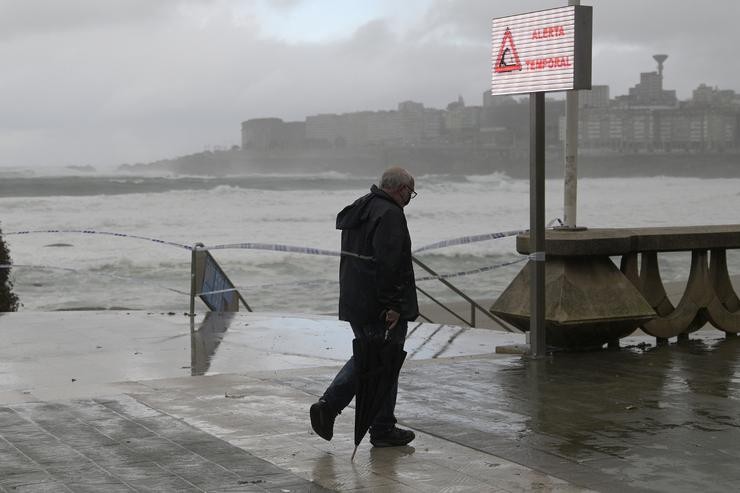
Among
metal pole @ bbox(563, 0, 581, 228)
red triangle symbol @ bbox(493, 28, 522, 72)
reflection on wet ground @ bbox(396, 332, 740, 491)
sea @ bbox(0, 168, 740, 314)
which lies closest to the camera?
reflection on wet ground @ bbox(396, 332, 740, 491)

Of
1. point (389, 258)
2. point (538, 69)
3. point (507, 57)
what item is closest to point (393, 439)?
point (389, 258)

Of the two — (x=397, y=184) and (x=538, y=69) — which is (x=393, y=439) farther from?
(x=538, y=69)

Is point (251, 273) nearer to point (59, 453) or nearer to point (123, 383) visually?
point (123, 383)

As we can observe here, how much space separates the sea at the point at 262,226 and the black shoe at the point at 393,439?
5.94 metres

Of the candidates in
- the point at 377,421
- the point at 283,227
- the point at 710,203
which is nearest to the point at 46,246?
the point at 283,227

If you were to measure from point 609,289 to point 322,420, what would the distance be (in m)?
4.98

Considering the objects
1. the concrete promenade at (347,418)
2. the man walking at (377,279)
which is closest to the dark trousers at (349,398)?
the man walking at (377,279)

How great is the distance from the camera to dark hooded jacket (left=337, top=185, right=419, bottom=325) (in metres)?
6.45

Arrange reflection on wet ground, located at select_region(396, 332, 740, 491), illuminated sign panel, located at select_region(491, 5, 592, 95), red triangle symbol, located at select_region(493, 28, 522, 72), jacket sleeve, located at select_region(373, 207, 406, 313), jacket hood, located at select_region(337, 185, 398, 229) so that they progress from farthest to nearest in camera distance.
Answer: red triangle symbol, located at select_region(493, 28, 522, 72) < illuminated sign panel, located at select_region(491, 5, 592, 95) < jacket hood, located at select_region(337, 185, 398, 229) < jacket sleeve, located at select_region(373, 207, 406, 313) < reflection on wet ground, located at select_region(396, 332, 740, 491)

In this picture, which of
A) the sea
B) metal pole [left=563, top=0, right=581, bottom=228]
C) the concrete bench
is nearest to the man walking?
the concrete bench

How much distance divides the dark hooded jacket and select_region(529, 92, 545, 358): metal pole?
12.2ft

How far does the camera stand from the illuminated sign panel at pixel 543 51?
9.58m

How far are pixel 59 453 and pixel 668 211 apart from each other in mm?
80792

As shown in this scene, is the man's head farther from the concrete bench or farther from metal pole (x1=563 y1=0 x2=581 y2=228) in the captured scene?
metal pole (x1=563 y1=0 x2=581 y2=228)
